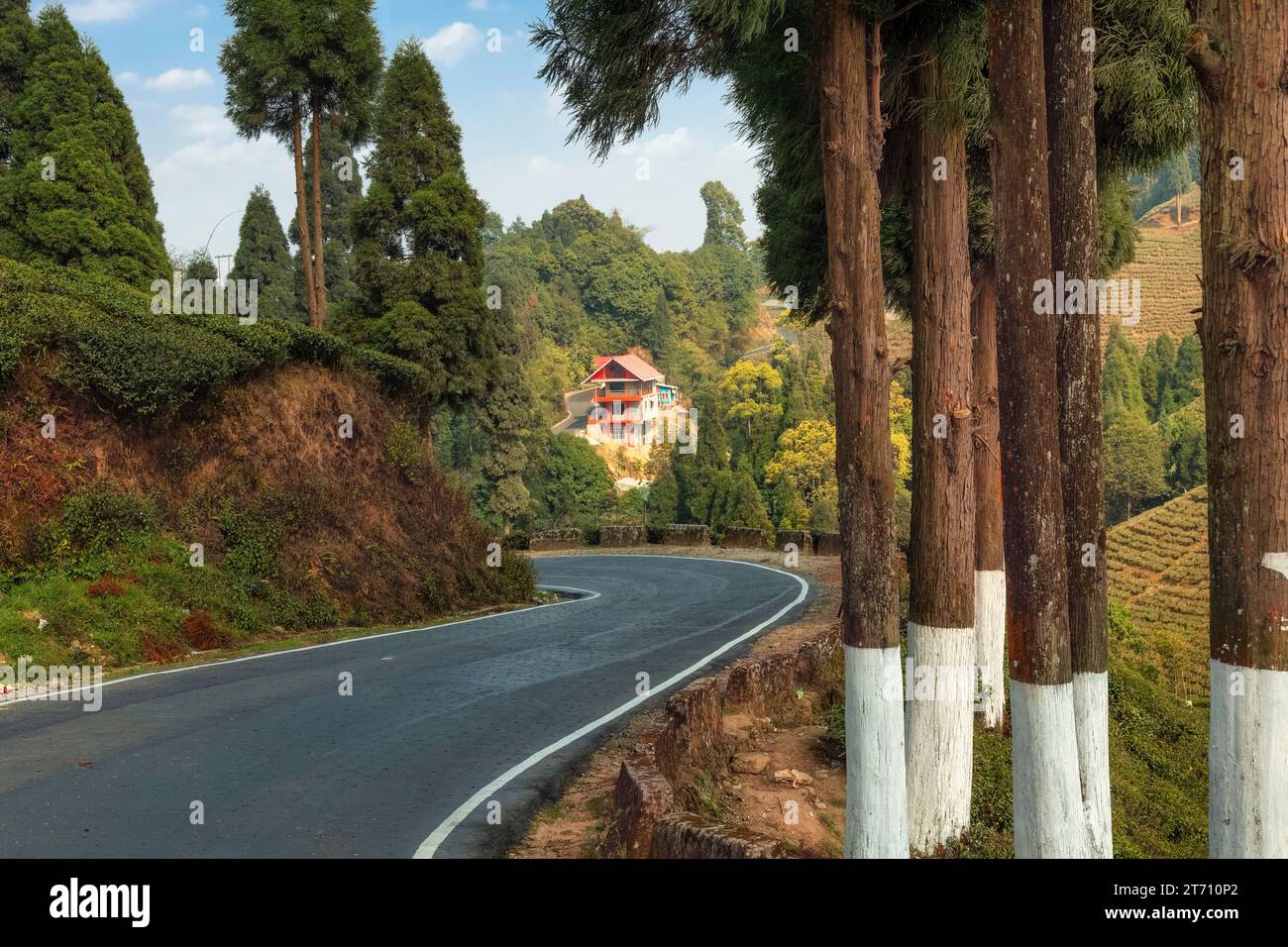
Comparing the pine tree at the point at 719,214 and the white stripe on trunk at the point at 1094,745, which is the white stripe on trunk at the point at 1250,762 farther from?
the pine tree at the point at 719,214

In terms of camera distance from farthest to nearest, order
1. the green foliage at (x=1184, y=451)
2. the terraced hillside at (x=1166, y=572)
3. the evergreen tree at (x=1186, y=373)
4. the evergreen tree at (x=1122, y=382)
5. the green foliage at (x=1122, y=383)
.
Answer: the evergreen tree at (x=1186, y=373)
the evergreen tree at (x=1122, y=382)
the green foliage at (x=1122, y=383)
the green foliage at (x=1184, y=451)
the terraced hillside at (x=1166, y=572)

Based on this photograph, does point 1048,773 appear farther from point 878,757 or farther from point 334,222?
point 334,222

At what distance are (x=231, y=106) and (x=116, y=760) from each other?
27.0 meters

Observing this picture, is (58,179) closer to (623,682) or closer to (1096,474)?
(623,682)

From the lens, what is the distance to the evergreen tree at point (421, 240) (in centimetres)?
3052

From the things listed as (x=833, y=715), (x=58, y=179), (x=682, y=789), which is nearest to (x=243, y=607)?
(x=833, y=715)

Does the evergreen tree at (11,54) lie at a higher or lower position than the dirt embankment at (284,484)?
higher

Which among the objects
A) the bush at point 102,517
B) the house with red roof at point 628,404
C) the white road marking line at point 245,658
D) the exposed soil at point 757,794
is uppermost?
the house with red roof at point 628,404

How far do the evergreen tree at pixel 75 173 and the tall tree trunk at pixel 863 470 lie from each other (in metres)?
21.3

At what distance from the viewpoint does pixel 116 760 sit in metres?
9.03

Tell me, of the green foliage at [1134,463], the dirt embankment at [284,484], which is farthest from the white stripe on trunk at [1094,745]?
the green foliage at [1134,463]

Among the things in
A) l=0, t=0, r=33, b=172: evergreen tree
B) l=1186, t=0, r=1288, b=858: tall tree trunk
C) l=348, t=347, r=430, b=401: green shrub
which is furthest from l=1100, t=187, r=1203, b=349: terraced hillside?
l=1186, t=0, r=1288, b=858: tall tree trunk

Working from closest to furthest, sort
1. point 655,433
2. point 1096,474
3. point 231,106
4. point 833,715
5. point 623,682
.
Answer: point 1096,474 → point 833,715 → point 623,682 → point 231,106 → point 655,433

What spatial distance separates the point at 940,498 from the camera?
9.30 m
